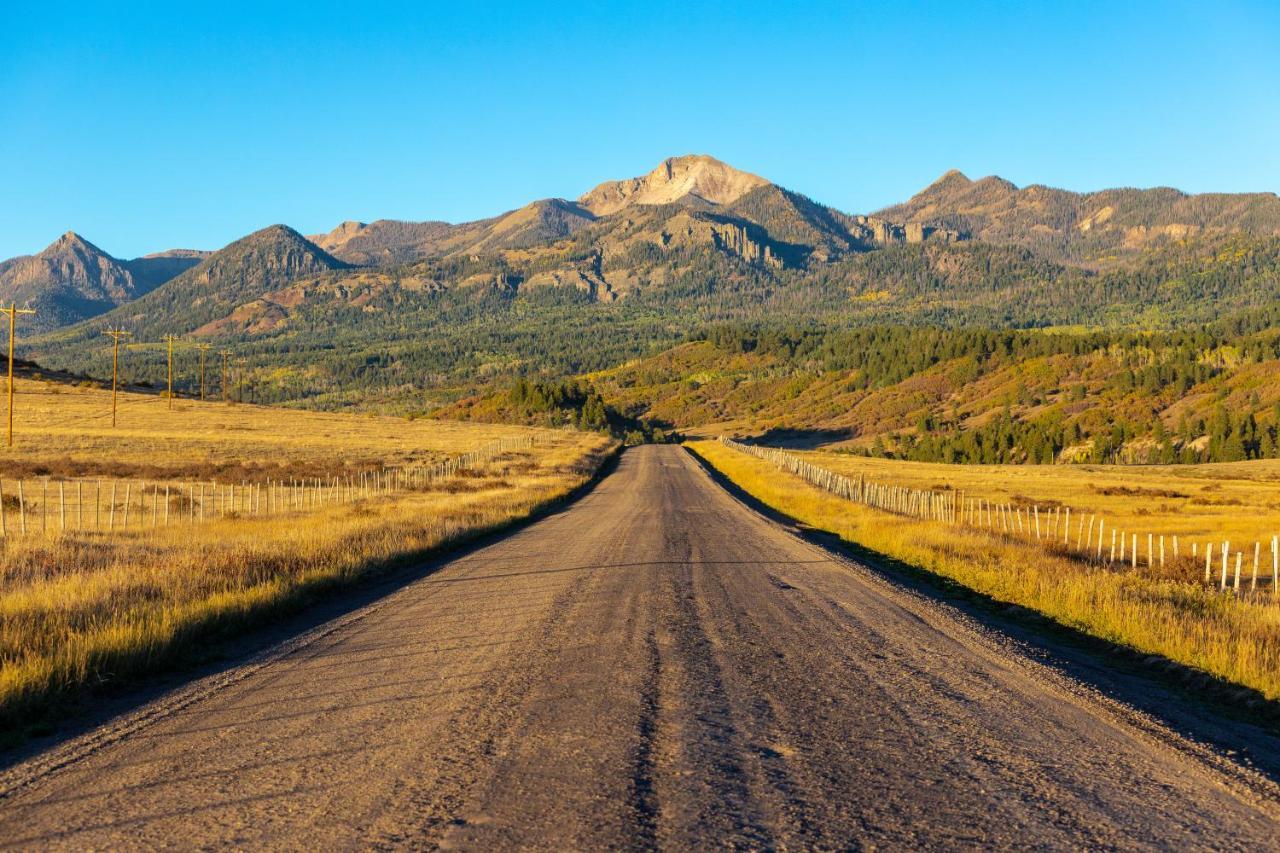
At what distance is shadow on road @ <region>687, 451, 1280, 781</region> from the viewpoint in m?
7.67

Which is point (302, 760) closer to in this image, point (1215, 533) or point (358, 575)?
point (358, 575)

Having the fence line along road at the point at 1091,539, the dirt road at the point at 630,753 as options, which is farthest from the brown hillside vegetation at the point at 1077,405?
the dirt road at the point at 630,753

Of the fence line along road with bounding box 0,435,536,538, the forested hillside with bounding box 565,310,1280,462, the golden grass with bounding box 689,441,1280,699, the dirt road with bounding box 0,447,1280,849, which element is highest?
the forested hillside with bounding box 565,310,1280,462

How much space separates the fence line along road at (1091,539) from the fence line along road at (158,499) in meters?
21.1

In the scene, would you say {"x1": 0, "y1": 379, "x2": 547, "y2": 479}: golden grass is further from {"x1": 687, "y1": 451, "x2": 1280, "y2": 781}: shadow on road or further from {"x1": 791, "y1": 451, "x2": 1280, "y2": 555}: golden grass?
{"x1": 687, "y1": 451, "x2": 1280, "y2": 781}: shadow on road

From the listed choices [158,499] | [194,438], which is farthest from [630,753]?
[194,438]

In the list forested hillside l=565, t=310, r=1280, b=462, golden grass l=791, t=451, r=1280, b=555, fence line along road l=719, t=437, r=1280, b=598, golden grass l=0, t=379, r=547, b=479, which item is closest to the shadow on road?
fence line along road l=719, t=437, r=1280, b=598

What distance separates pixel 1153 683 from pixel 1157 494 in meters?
65.8

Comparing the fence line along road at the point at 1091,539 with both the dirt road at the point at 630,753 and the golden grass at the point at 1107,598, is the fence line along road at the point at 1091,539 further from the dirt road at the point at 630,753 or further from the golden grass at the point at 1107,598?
the dirt road at the point at 630,753

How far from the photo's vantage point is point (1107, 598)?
1441cm

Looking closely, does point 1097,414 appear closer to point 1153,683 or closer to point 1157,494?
point 1157,494

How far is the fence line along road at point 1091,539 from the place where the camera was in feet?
78.2

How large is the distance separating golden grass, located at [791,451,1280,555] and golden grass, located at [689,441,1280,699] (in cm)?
1468

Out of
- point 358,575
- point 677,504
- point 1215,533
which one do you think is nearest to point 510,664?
point 358,575
